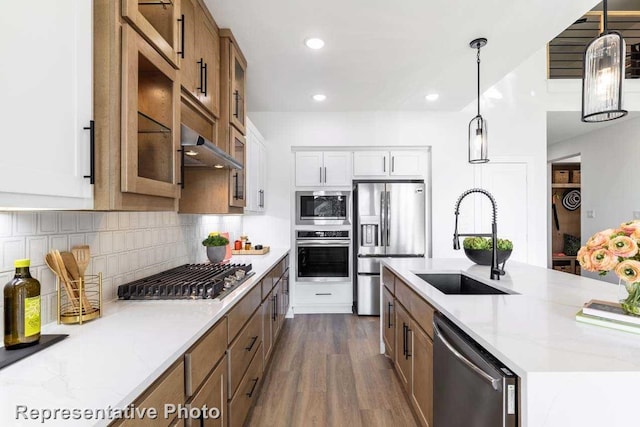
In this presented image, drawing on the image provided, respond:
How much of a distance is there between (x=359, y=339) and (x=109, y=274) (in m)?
2.50

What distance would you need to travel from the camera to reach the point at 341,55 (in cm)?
281

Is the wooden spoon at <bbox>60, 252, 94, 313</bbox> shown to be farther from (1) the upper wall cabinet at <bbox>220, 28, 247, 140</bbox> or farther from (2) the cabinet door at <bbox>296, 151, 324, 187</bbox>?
(2) the cabinet door at <bbox>296, 151, 324, 187</bbox>

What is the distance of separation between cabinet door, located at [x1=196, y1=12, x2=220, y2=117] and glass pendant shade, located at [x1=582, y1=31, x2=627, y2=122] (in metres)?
2.01

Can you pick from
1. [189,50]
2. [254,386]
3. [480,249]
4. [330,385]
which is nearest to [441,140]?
[480,249]

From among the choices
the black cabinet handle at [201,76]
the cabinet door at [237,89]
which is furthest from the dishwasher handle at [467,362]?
the cabinet door at [237,89]

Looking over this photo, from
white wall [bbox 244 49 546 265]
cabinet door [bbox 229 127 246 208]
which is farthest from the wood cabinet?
white wall [bbox 244 49 546 265]

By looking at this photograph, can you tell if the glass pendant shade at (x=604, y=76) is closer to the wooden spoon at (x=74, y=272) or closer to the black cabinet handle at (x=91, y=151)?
the black cabinet handle at (x=91, y=151)

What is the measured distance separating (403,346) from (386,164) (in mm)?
2656

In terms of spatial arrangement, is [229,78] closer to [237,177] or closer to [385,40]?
[237,177]

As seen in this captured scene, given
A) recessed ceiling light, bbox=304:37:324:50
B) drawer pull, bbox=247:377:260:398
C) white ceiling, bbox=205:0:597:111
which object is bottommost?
drawer pull, bbox=247:377:260:398

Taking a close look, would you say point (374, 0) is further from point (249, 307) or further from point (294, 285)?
point (294, 285)

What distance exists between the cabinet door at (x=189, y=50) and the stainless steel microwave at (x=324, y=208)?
259 cm

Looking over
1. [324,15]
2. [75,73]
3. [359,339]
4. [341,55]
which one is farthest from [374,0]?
[359,339]

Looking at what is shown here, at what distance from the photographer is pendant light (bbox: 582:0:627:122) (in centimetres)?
148
